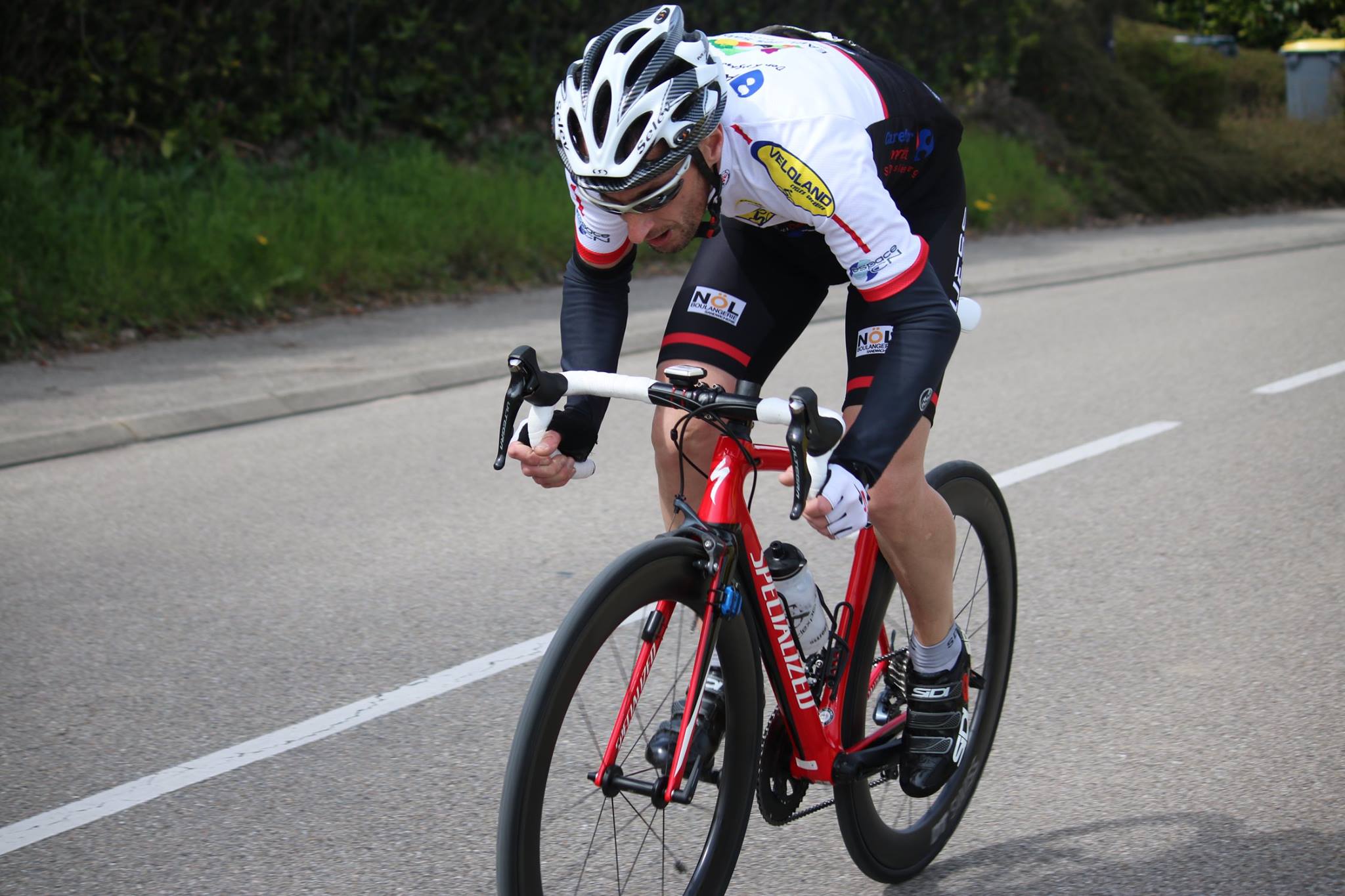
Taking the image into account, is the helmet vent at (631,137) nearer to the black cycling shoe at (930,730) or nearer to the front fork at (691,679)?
the front fork at (691,679)

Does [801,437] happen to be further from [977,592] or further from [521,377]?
[977,592]

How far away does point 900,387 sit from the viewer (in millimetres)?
2629

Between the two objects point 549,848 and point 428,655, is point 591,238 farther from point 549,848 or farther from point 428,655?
point 428,655

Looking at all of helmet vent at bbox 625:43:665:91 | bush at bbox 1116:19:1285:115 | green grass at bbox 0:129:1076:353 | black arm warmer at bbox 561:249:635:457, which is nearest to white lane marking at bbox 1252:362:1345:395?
green grass at bbox 0:129:1076:353

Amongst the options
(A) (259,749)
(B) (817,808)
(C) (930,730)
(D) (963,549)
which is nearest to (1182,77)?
(D) (963,549)

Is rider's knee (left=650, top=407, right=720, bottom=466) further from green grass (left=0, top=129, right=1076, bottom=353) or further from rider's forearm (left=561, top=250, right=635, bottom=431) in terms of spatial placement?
green grass (left=0, top=129, right=1076, bottom=353)

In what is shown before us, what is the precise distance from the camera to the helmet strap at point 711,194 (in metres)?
2.63

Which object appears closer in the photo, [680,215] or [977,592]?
[680,215]

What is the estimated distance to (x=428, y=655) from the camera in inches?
177

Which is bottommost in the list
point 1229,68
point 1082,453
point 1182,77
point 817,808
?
point 1229,68

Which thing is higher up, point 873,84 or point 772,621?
point 873,84

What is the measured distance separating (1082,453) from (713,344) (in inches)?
172

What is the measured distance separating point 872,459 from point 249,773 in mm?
2011

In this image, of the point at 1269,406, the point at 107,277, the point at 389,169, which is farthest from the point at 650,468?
the point at 389,169
